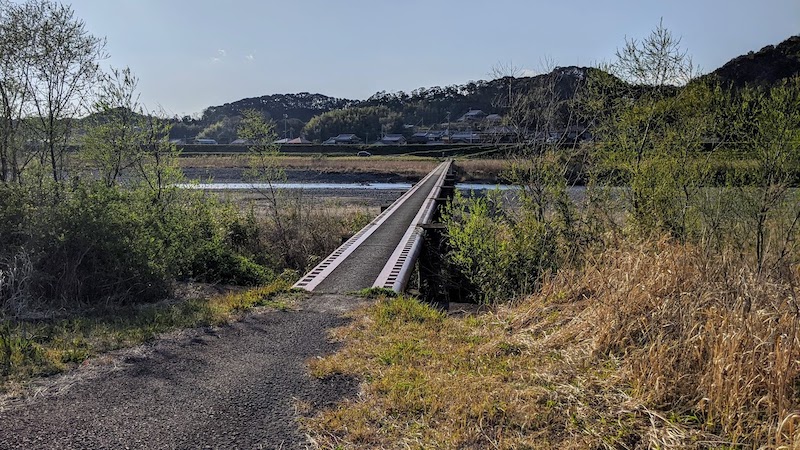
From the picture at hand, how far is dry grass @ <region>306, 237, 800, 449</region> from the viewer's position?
3.02 m

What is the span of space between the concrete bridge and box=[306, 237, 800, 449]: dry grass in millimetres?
2482

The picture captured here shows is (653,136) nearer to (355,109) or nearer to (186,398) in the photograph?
(186,398)

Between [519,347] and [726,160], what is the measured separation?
267 inches

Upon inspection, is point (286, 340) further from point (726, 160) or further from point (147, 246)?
point (726, 160)

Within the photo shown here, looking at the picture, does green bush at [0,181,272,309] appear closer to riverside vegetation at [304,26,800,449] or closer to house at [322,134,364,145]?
riverside vegetation at [304,26,800,449]

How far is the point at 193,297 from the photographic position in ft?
24.7

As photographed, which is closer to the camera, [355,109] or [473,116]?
[473,116]

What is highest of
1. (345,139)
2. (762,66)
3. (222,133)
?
(222,133)

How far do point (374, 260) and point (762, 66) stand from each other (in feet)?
47.1

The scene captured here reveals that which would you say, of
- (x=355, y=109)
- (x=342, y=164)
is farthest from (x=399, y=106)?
(x=342, y=164)

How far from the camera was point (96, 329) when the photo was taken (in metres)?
5.25

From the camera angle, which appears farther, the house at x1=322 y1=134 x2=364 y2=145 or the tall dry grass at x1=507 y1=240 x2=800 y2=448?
the house at x1=322 y1=134 x2=364 y2=145

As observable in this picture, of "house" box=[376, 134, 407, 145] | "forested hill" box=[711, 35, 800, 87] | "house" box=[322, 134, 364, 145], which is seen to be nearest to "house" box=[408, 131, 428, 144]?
"house" box=[376, 134, 407, 145]

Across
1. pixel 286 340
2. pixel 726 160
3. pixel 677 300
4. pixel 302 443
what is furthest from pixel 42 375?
pixel 726 160
